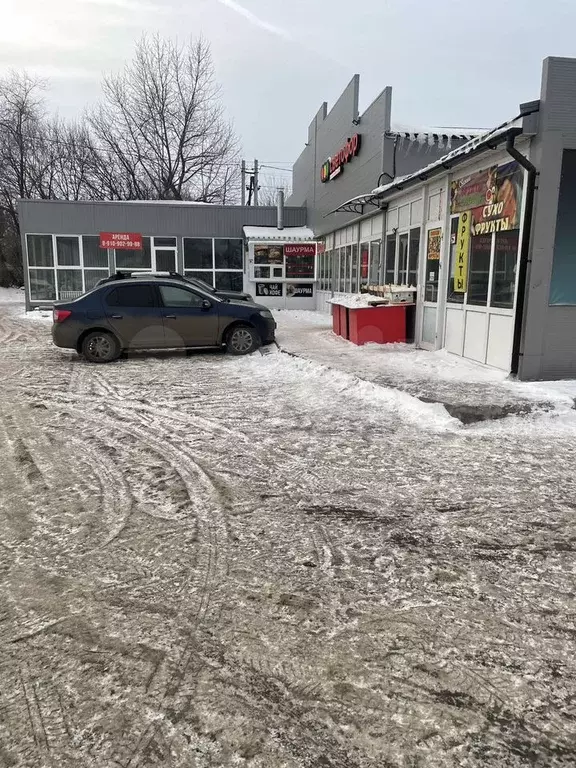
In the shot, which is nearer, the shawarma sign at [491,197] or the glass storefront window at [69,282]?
the shawarma sign at [491,197]

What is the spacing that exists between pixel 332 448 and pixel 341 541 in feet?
6.27

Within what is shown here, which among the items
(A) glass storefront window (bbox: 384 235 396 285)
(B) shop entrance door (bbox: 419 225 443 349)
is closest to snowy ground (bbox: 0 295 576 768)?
(B) shop entrance door (bbox: 419 225 443 349)

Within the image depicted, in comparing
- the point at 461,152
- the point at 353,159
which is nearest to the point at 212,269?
the point at 353,159

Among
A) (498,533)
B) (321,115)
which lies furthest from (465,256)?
(321,115)

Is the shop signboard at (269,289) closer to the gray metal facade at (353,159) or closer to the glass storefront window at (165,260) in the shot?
the gray metal facade at (353,159)

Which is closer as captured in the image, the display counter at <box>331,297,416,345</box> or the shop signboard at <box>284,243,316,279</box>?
the display counter at <box>331,297,416,345</box>

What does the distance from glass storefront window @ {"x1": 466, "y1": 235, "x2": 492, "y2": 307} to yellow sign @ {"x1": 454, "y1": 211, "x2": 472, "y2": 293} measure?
0.15 meters

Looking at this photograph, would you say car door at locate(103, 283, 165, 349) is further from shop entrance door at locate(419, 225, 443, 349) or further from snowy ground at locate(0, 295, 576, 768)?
shop entrance door at locate(419, 225, 443, 349)

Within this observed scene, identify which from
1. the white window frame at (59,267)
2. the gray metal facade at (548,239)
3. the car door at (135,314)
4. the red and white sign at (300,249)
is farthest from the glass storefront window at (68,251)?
the gray metal facade at (548,239)

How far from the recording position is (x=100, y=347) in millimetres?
10797

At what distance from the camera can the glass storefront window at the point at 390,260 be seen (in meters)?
14.0

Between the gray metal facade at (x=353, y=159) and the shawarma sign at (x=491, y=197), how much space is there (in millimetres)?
4171

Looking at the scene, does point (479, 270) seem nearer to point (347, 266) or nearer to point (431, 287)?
point (431, 287)

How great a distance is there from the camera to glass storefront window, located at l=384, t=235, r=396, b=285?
45.8 feet
